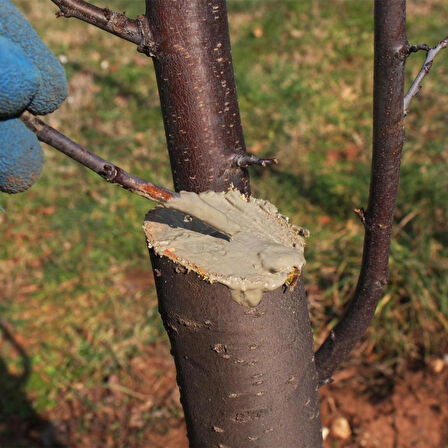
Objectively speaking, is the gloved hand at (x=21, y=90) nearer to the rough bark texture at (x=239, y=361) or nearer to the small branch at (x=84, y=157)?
the small branch at (x=84, y=157)

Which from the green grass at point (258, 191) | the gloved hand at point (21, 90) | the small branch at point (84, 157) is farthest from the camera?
the green grass at point (258, 191)

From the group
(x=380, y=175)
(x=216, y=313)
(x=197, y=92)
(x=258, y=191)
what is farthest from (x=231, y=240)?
(x=258, y=191)

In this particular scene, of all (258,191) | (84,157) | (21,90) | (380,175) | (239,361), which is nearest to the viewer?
(21,90)

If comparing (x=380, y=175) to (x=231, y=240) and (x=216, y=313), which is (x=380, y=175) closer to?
(x=231, y=240)

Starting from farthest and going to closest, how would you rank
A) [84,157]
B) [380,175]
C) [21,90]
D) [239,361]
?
[380,175] → [239,361] → [84,157] → [21,90]

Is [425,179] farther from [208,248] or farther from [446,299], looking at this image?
[208,248]

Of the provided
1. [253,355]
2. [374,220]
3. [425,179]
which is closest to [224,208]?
[253,355]

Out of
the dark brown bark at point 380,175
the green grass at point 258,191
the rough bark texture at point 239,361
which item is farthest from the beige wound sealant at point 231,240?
the green grass at point 258,191
